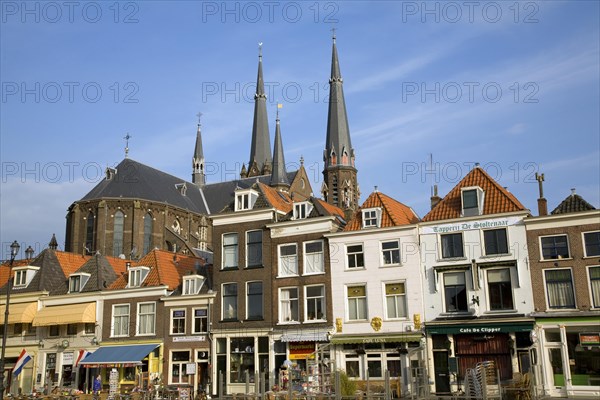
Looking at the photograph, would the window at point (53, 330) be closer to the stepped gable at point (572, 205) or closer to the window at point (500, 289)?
the window at point (500, 289)

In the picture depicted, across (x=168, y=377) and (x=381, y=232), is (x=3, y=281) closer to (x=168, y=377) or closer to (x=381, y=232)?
(x=168, y=377)

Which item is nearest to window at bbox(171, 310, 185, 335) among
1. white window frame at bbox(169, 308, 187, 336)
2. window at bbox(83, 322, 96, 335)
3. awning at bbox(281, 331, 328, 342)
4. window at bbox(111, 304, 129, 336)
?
white window frame at bbox(169, 308, 187, 336)

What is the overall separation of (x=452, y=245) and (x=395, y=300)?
4.12m

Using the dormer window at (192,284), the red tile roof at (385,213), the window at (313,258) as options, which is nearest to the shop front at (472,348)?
the red tile roof at (385,213)

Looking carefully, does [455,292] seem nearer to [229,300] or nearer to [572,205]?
[572,205]

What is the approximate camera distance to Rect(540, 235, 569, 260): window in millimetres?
30312

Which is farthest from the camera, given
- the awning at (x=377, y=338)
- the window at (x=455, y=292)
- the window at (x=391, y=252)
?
the window at (x=391, y=252)

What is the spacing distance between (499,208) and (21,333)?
1305 inches

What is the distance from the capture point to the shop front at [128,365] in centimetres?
3800

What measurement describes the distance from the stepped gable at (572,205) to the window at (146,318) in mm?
24303

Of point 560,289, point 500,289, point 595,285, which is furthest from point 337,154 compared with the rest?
point 595,285

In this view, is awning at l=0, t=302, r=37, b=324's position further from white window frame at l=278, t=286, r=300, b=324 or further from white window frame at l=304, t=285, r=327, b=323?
white window frame at l=304, t=285, r=327, b=323

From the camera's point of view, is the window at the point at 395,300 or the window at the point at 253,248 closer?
the window at the point at 395,300

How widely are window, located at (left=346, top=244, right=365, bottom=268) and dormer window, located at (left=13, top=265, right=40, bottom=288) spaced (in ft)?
81.3
